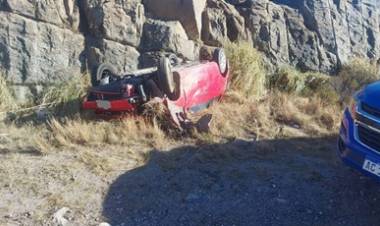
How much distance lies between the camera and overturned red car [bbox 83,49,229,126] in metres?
6.70

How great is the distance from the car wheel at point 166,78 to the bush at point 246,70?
1.90 metres

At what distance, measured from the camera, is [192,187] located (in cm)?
532

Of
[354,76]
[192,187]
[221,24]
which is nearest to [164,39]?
[221,24]

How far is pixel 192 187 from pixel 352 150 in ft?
5.10

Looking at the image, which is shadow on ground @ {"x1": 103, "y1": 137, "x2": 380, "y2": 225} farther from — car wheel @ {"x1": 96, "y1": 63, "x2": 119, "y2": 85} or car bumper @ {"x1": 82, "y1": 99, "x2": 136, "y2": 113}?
car wheel @ {"x1": 96, "y1": 63, "x2": 119, "y2": 85}

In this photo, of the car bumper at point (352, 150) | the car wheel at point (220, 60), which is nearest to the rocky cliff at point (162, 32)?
the car wheel at point (220, 60)

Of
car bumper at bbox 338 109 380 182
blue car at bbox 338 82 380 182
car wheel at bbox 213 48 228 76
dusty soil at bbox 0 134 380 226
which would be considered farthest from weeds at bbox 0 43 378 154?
blue car at bbox 338 82 380 182

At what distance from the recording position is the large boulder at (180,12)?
934cm

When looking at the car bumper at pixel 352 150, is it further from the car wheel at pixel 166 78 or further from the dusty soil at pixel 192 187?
the car wheel at pixel 166 78

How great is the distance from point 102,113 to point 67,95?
128cm

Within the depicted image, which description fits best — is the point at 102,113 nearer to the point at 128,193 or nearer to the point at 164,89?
the point at 164,89

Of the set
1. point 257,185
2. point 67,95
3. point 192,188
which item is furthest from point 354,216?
point 67,95

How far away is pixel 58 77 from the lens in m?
8.41

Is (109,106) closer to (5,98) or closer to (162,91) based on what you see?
(162,91)
